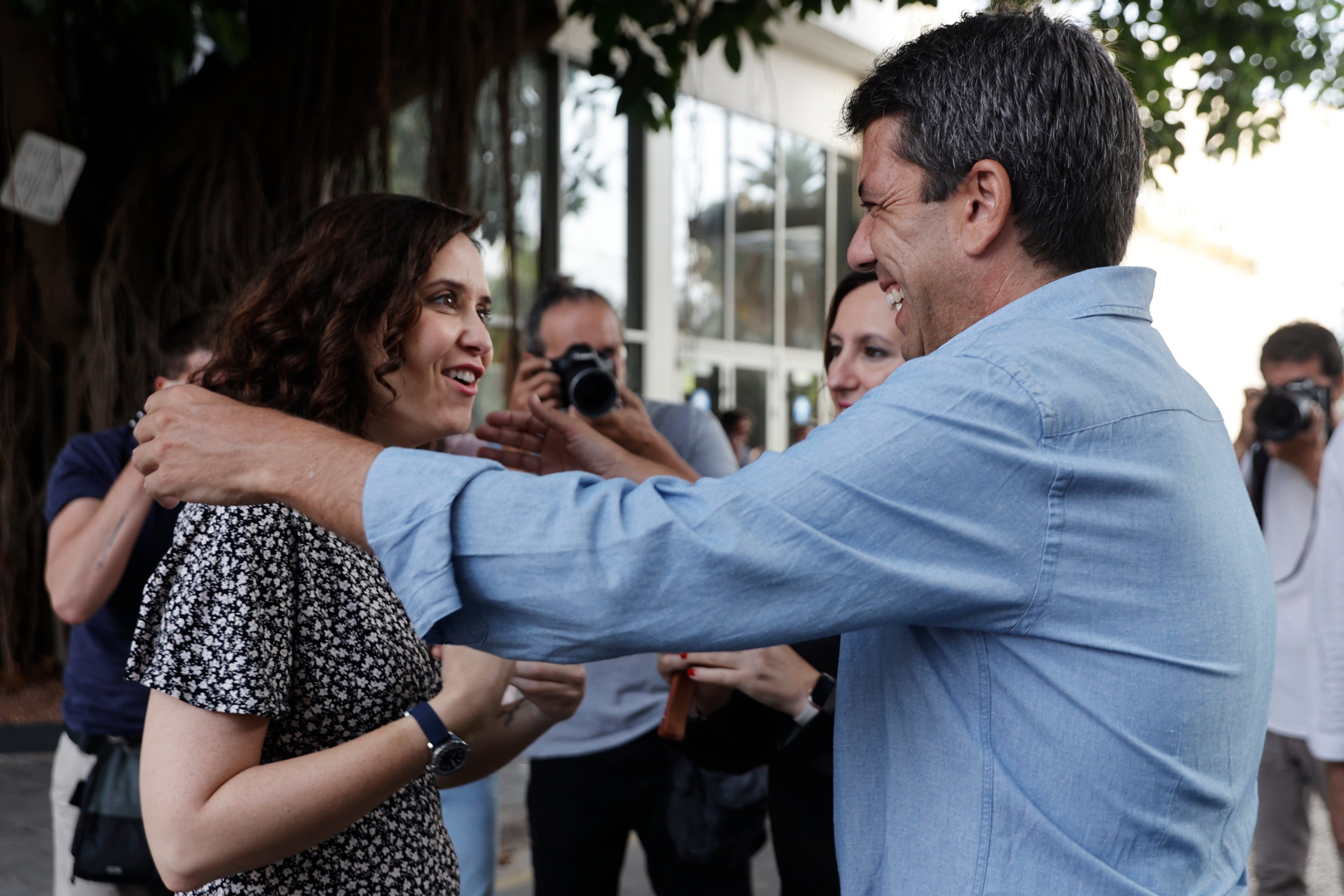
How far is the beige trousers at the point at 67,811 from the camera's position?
7.50 feet

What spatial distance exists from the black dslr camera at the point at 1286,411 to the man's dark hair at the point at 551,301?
1936 mm

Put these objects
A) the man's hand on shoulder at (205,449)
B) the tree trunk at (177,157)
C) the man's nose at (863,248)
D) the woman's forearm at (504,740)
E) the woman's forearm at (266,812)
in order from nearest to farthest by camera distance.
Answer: the man's hand on shoulder at (205,449), the man's nose at (863,248), the woman's forearm at (266,812), the woman's forearm at (504,740), the tree trunk at (177,157)

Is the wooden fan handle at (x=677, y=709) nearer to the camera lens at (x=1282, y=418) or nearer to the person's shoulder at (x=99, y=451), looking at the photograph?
the person's shoulder at (x=99, y=451)

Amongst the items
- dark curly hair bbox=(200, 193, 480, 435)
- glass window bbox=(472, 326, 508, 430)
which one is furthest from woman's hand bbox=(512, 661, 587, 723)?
glass window bbox=(472, 326, 508, 430)

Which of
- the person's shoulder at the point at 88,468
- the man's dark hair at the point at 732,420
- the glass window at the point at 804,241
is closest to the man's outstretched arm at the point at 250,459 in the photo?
the person's shoulder at the point at 88,468

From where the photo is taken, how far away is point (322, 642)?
147 centimetres

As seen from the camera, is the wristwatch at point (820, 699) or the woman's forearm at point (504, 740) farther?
the woman's forearm at point (504, 740)

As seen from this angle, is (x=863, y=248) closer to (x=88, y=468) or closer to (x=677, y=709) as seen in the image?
(x=677, y=709)

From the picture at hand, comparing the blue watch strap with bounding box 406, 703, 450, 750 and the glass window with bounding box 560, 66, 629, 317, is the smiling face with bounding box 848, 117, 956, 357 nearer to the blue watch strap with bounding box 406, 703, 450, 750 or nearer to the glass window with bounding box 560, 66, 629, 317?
the blue watch strap with bounding box 406, 703, 450, 750

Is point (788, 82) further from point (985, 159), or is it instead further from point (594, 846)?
point (985, 159)

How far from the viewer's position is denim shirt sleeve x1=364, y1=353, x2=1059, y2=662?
2.85 feet

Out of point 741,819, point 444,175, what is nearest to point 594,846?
point 741,819

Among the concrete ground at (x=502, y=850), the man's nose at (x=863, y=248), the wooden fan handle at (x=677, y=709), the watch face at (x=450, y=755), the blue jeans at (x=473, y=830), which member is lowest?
the concrete ground at (x=502, y=850)

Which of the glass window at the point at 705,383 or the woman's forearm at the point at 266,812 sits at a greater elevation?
the glass window at the point at 705,383
